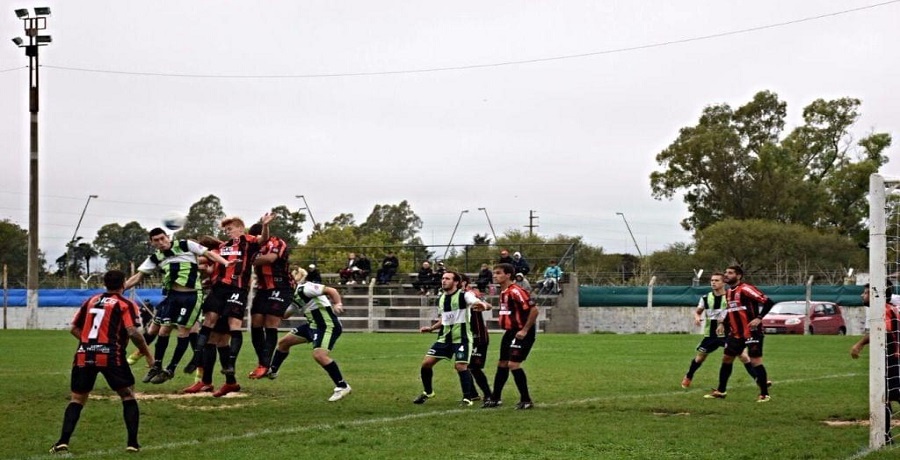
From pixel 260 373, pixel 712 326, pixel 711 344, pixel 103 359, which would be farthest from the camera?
pixel 712 326

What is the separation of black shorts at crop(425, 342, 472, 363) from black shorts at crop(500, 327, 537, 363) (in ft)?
1.76

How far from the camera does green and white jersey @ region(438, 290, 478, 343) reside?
15.4 meters

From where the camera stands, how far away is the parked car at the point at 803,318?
42.6m

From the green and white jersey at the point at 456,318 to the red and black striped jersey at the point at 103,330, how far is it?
5308mm

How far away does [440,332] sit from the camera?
15.6 metres

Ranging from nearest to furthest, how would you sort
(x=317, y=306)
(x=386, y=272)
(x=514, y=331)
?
(x=514, y=331)
(x=317, y=306)
(x=386, y=272)

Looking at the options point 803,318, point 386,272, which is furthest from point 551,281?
point 803,318

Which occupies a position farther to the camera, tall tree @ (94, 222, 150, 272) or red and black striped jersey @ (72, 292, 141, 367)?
tall tree @ (94, 222, 150, 272)

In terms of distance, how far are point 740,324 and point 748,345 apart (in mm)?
365

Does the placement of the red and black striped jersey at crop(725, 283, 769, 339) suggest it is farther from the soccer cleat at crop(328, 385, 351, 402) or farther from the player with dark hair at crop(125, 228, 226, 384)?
the player with dark hair at crop(125, 228, 226, 384)

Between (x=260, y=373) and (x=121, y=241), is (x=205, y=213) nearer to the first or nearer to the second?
(x=121, y=241)

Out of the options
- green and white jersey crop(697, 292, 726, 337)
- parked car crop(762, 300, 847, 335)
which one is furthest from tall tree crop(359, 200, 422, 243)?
green and white jersey crop(697, 292, 726, 337)

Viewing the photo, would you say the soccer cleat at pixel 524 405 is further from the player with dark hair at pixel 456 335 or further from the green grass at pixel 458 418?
the player with dark hair at pixel 456 335

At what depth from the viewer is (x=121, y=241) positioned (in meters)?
98.7
